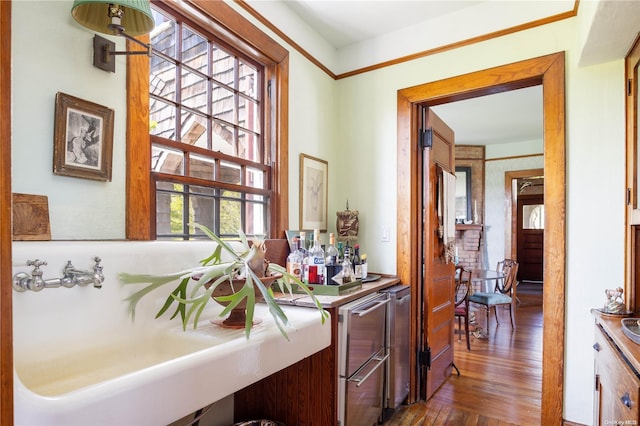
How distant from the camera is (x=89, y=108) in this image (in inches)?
54.5

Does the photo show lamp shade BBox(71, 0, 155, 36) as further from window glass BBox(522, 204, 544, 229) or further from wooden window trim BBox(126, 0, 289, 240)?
window glass BBox(522, 204, 544, 229)

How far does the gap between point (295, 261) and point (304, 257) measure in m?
0.07

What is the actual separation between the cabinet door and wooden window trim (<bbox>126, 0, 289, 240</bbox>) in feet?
5.71

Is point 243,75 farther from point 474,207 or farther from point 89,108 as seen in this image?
point 474,207

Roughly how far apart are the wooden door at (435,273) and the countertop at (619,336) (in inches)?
41.2

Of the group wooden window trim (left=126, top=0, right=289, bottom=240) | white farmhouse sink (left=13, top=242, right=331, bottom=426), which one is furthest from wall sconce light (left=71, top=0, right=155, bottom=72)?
white farmhouse sink (left=13, top=242, right=331, bottom=426)

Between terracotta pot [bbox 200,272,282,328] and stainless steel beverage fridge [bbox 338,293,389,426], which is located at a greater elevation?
terracotta pot [bbox 200,272,282,328]

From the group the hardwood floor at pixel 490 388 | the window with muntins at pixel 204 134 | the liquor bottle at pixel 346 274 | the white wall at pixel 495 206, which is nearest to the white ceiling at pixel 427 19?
the window with muntins at pixel 204 134

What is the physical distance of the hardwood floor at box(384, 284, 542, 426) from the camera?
2369mm

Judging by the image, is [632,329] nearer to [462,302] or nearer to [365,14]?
[365,14]

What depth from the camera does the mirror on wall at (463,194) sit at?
6.14 m

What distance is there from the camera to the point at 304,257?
2244 millimetres

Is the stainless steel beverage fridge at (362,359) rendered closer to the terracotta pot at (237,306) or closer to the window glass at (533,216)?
the terracotta pot at (237,306)

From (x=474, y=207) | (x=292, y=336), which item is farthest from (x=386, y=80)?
(x=474, y=207)
